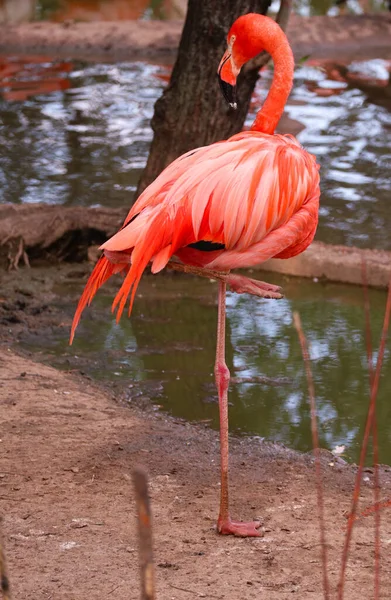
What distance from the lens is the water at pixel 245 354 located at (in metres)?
4.11

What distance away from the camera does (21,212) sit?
598 cm

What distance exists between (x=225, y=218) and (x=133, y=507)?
0.99 meters

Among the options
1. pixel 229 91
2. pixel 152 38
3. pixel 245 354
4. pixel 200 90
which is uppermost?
pixel 229 91

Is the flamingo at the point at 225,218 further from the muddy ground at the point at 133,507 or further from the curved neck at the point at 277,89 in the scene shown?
the muddy ground at the point at 133,507

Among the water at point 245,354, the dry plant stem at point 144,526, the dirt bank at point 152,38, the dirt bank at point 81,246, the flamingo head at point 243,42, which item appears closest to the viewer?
the dry plant stem at point 144,526

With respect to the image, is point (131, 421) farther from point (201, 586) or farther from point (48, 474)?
point (201, 586)

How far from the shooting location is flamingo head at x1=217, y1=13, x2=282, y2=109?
3.15 metres

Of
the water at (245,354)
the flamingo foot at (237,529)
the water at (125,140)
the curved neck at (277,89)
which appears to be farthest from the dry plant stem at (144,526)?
the water at (125,140)

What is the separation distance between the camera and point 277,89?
126 inches

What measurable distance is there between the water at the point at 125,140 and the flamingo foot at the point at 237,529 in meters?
3.52

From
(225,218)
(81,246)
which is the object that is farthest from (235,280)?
(81,246)

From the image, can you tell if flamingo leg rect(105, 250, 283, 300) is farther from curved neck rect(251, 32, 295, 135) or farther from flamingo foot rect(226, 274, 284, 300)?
curved neck rect(251, 32, 295, 135)

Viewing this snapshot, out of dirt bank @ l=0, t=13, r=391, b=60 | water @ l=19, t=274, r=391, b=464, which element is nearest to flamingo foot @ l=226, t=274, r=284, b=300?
water @ l=19, t=274, r=391, b=464

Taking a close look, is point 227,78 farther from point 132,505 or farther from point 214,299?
point 214,299
